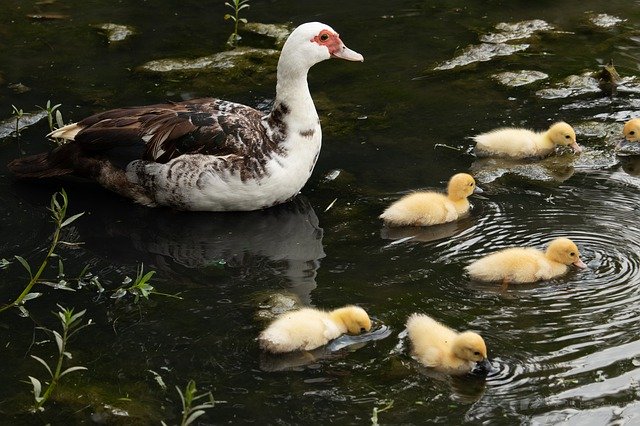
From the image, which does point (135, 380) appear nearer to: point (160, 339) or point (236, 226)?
point (160, 339)

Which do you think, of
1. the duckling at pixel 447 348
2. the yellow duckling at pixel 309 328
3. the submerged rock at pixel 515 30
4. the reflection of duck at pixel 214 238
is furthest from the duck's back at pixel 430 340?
the submerged rock at pixel 515 30

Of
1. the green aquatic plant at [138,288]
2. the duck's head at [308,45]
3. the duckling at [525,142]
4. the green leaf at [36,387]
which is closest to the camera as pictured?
the green leaf at [36,387]

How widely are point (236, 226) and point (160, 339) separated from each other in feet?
5.74

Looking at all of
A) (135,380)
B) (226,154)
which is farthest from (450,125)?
(135,380)

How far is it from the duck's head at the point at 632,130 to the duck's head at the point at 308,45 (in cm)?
224

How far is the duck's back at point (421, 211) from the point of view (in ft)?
24.1

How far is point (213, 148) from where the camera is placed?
7.91 m

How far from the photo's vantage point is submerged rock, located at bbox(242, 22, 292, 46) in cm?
1084

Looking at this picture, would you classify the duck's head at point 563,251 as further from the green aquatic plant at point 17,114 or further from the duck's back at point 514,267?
the green aquatic plant at point 17,114

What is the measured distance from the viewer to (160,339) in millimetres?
6219

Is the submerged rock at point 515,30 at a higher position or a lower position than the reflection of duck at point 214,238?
higher

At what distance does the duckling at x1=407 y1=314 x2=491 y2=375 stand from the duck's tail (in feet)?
11.2

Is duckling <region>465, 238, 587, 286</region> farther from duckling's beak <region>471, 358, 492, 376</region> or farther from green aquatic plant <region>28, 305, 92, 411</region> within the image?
green aquatic plant <region>28, 305, 92, 411</region>

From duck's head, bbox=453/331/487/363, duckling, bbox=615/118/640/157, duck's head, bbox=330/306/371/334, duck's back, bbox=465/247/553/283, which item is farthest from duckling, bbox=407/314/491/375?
duckling, bbox=615/118/640/157
